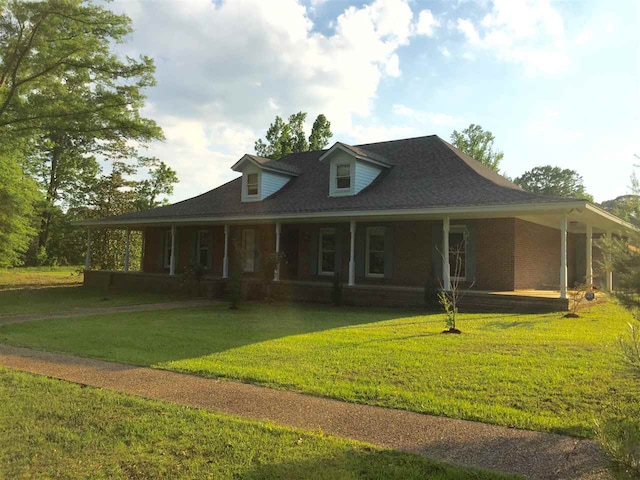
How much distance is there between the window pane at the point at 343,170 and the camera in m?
17.8

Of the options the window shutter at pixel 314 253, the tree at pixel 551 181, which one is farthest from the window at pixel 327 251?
Result: the tree at pixel 551 181

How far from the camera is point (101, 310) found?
1404cm

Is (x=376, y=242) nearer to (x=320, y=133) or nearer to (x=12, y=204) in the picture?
(x=12, y=204)

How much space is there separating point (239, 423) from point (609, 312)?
475 inches

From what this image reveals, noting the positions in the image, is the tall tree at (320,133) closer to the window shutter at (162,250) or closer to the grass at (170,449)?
the window shutter at (162,250)

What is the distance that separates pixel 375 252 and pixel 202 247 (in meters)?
8.64

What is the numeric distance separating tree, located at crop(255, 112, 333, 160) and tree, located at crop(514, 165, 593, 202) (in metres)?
45.1

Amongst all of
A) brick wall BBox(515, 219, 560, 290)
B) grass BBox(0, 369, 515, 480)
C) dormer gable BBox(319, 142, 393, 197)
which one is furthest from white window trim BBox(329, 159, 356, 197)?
grass BBox(0, 369, 515, 480)

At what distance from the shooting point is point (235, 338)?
920 cm

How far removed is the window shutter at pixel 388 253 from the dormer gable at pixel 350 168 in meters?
1.84

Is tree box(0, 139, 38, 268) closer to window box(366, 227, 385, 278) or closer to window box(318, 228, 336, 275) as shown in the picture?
window box(318, 228, 336, 275)

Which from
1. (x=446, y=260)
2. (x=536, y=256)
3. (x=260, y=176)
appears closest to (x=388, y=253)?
(x=446, y=260)

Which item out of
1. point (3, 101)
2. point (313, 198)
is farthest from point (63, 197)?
point (313, 198)

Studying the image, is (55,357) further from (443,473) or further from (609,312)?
(609,312)
